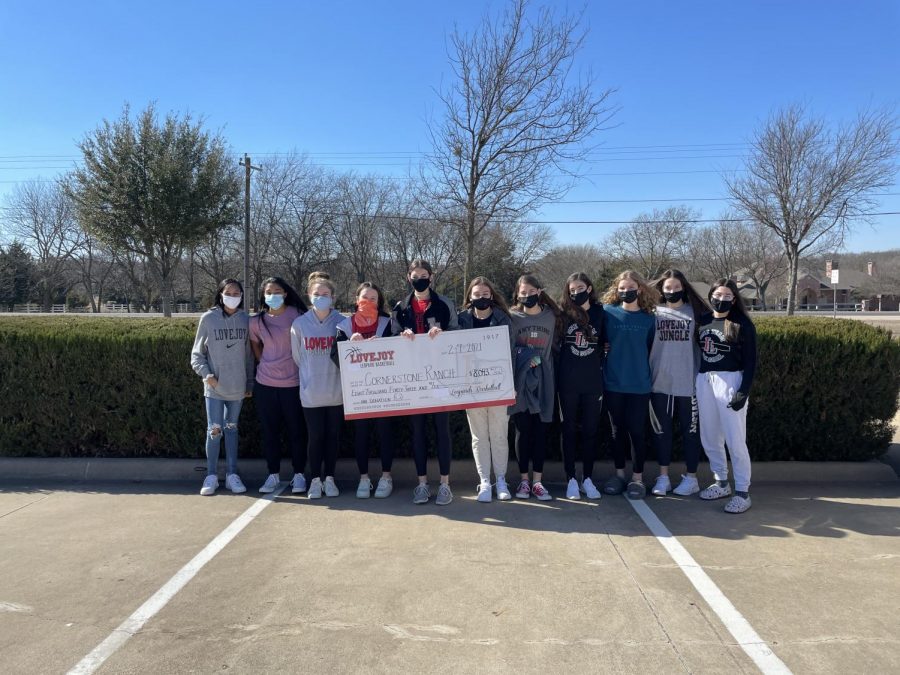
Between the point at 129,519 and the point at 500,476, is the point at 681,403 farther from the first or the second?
the point at 129,519

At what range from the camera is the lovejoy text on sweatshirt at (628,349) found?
5152 millimetres

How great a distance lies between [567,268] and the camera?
201 ft

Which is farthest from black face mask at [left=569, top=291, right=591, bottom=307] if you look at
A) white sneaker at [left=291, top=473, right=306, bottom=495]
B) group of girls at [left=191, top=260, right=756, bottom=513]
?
white sneaker at [left=291, top=473, right=306, bottom=495]

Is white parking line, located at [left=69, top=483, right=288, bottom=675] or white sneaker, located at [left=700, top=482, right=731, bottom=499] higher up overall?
white sneaker, located at [left=700, top=482, right=731, bottom=499]

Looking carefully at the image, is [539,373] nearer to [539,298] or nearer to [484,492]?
[539,298]

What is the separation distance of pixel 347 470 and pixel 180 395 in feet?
6.35

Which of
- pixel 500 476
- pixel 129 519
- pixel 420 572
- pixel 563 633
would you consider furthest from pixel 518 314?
pixel 129 519

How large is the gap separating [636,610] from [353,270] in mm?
38708

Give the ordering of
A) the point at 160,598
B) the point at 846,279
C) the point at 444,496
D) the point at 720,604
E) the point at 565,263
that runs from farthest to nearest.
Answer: the point at 846,279, the point at 565,263, the point at 444,496, the point at 160,598, the point at 720,604

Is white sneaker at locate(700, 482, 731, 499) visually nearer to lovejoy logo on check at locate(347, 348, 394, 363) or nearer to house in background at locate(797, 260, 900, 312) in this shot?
lovejoy logo on check at locate(347, 348, 394, 363)

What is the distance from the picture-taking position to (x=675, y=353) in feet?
17.0

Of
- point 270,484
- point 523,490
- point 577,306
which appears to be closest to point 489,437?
point 523,490

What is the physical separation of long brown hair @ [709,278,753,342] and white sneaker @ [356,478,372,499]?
11.4 feet

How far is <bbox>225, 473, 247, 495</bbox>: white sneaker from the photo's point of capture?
5512 millimetres
